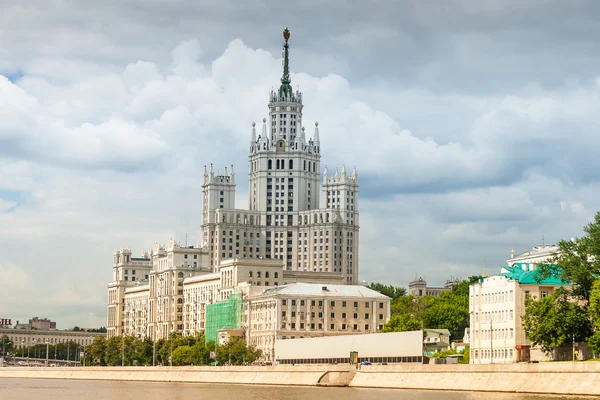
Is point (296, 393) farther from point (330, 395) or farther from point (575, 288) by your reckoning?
point (575, 288)

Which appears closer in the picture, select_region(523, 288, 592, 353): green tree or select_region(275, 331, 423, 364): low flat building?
select_region(523, 288, 592, 353): green tree

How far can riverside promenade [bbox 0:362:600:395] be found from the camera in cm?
10828

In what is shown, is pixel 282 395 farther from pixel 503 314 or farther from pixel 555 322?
pixel 503 314

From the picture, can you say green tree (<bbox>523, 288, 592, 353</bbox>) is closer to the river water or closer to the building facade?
the building facade

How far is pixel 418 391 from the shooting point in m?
129

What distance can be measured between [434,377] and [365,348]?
1873 inches

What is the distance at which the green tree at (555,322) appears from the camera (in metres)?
137

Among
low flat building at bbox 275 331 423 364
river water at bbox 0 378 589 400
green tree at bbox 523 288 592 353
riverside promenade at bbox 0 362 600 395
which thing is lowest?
river water at bbox 0 378 589 400

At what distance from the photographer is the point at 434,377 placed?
130 m

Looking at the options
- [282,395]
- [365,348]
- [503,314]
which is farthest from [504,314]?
[282,395]

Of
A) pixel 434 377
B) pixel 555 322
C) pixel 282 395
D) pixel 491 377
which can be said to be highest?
pixel 555 322

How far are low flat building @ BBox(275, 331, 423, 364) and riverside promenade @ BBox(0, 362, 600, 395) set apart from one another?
7.98m

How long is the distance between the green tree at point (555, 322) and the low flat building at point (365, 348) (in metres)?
22.4

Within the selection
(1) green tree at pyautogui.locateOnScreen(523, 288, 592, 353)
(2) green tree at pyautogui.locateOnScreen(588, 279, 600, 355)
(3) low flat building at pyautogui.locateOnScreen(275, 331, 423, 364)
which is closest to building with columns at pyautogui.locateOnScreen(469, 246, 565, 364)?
(1) green tree at pyautogui.locateOnScreen(523, 288, 592, 353)
